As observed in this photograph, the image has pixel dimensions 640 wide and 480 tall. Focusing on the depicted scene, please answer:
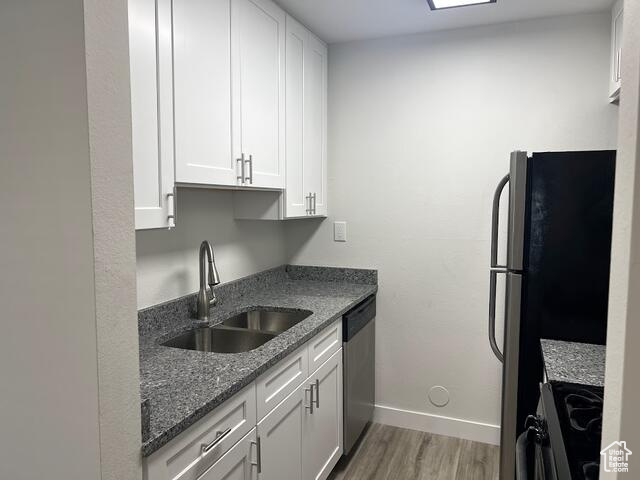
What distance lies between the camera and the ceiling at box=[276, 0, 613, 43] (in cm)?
232

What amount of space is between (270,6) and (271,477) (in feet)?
6.77

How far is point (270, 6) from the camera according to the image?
2.22 metres

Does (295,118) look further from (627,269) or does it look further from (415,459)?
(627,269)

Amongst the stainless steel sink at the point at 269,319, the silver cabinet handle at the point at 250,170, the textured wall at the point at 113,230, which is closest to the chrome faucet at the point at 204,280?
the stainless steel sink at the point at 269,319

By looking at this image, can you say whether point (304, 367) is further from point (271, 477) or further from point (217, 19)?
point (217, 19)

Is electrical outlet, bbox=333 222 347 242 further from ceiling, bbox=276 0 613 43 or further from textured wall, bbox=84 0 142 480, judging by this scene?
textured wall, bbox=84 0 142 480

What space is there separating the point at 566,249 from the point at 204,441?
1.55 metres

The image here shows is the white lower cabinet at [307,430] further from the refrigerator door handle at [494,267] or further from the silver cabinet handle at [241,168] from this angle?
the silver cabinet handle at [241,168]

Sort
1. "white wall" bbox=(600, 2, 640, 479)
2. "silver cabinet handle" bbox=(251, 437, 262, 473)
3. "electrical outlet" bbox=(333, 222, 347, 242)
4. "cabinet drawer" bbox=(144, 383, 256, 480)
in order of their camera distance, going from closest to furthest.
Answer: "white wall" bbox=(600, 2, 640, 479) → "cabinet drawer" bbox=(144, 383, 256, 480) → "silver cabinet handle" bbox=(251, 437, 262, 473) → "electrical outlet" bbox=(333, 222, 347, 242)

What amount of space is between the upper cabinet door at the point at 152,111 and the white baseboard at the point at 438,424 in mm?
2109

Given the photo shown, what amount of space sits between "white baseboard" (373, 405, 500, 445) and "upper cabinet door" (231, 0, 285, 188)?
1.70 meters

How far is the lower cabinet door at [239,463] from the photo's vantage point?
134 cm

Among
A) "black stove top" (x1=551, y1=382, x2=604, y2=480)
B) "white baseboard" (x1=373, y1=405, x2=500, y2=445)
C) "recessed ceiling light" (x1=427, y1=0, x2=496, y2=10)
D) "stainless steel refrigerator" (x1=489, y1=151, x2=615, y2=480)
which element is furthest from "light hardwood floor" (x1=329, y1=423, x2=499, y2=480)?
"recessed ceiling light" (x1=427, y1=0, x2=496, y2=10)

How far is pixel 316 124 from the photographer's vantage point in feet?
9.36
